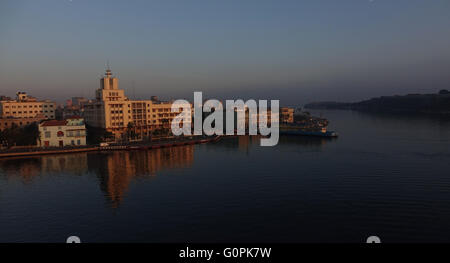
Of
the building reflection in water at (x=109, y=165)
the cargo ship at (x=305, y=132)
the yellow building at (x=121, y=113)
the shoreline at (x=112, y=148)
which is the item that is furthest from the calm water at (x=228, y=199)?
the cargo ship at (x=305, y=132)

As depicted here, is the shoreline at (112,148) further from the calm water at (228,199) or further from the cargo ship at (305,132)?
the cargo ship at (305,132)

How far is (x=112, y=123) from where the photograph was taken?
32000 mm

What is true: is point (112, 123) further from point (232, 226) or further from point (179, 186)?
point (232, 226)

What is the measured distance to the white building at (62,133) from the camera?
2598 centimetres

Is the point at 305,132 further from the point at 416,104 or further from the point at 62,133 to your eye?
the point at 416,104

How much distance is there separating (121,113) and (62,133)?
739 cm

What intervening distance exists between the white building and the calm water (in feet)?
14.6

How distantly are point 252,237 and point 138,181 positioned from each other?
8697mm

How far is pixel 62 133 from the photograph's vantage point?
26.6 m

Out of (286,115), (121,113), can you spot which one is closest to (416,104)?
(286,115)

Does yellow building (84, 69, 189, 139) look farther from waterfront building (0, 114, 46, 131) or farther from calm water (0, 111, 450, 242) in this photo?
calm water (0, 111, 450, 242)

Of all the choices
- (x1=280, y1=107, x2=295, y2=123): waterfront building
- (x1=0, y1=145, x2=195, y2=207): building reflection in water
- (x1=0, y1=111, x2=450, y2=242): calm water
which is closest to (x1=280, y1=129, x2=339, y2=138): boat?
(x1=0, y1=111, x2=450, y2=242): calm water

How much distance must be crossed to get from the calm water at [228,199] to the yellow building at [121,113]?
10.4 metres

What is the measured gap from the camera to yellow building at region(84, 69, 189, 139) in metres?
32.1
